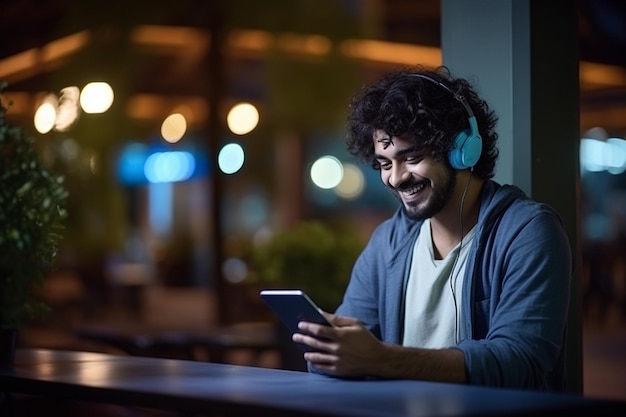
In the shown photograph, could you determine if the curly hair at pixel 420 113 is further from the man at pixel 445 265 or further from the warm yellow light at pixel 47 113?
the warm yellow light at pixel 47 113

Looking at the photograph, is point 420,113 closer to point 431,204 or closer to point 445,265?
point 431,204

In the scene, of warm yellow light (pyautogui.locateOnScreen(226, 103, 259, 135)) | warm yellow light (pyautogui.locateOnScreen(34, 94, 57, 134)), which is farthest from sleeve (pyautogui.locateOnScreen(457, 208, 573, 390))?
warm yellow light (pyautogui.locateOnScreen(226, 103, 259, 135))

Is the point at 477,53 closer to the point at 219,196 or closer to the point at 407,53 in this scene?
the point at 219,196

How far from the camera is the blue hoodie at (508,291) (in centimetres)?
212

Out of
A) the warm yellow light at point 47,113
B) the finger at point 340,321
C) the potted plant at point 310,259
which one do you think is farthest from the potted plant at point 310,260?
the warm yellow light at point 47,113

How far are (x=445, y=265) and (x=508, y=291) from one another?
10.0 inches

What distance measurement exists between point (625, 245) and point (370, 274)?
12.1 metres

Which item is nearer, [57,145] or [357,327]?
[357,327]

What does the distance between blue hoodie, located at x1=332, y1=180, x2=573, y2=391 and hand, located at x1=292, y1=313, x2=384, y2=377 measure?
207 millimetres

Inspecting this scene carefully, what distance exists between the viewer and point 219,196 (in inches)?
407

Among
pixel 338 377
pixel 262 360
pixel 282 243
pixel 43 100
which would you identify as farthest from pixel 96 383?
pixel 43 100

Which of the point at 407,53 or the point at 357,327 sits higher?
the point at 407,53

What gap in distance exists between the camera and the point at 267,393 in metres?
1.83

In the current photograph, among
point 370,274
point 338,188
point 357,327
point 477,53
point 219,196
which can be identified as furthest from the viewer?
point 338,188
